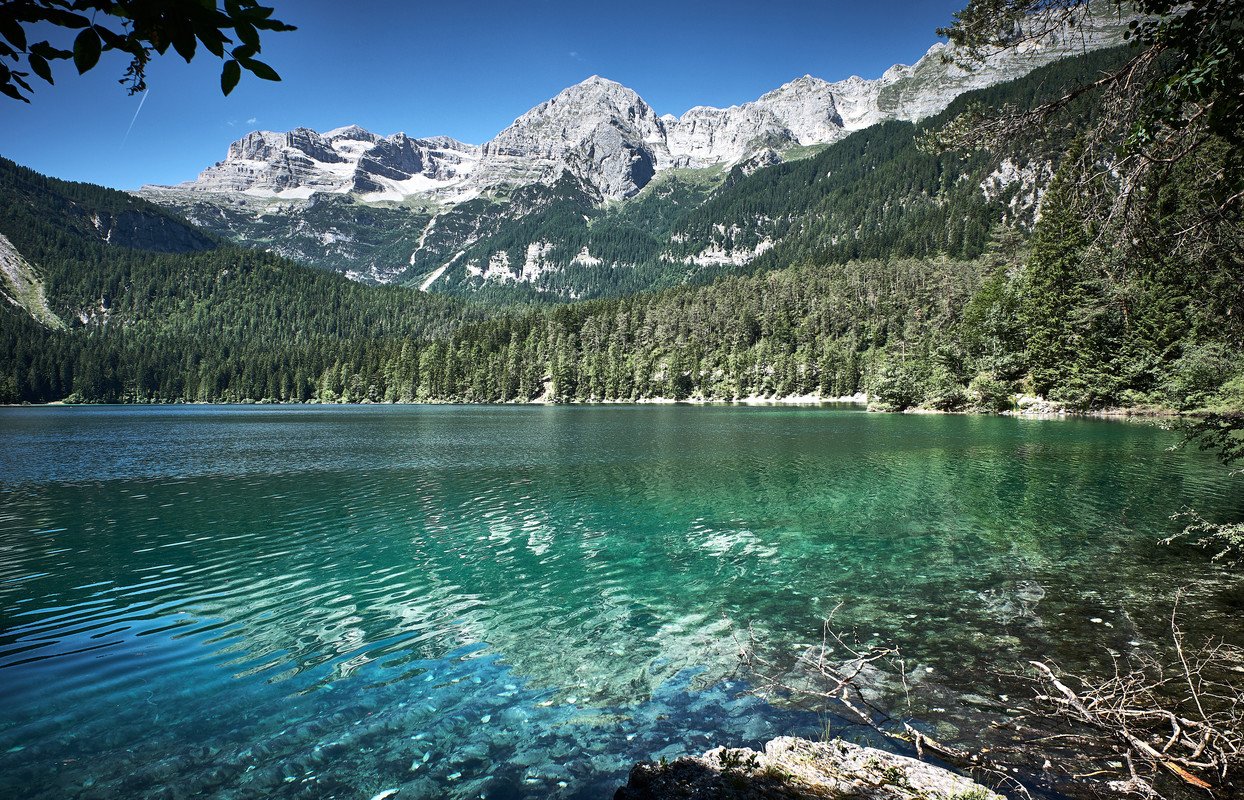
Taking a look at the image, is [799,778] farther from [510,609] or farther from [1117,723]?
[510,609]

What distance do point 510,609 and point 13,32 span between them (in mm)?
12337

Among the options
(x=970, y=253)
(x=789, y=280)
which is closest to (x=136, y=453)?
(x=789, y=280)

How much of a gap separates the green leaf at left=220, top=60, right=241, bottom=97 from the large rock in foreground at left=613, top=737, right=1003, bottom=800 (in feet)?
19.7

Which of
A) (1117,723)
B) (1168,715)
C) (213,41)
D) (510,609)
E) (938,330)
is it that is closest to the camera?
(213,41)

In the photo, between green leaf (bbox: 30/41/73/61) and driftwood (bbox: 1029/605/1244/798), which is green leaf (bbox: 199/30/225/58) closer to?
green leaf (bbox: 30/41/73/61)

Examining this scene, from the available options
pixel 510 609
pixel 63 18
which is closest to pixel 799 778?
pixel 63 18

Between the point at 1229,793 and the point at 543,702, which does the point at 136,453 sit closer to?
the point at 543,702

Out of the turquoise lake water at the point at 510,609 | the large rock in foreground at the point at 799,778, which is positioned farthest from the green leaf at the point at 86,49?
the turquoise lake water at the point at 510,609

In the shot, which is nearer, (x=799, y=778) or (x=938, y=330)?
(x=799, y=778)

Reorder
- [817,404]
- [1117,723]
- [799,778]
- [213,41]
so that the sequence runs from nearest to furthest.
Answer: [213,41] → [799,778] → [1117,723] → [817,404]

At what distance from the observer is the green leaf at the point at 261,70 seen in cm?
226

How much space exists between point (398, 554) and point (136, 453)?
3927 centimetres

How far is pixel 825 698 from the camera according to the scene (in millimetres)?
8539

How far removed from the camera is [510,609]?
13.0 meters
